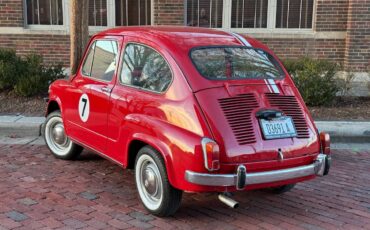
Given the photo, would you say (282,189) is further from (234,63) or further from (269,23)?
(269,23)

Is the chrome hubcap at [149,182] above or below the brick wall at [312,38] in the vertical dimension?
below

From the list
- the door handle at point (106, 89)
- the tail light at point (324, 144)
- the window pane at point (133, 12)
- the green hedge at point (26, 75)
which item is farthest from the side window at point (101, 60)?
the window pane at point (133, 12)

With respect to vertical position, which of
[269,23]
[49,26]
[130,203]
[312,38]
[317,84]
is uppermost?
[269,23]

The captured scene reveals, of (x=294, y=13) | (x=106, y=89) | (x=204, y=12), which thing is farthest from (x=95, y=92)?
(x=294, y=13)

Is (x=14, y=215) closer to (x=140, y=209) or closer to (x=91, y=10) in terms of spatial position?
(x=140, y=209)

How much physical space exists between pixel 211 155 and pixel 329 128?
13.3ft

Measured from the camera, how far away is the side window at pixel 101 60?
502cm

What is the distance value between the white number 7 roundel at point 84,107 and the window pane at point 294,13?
835 cm

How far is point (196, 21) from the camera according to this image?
12.5 meters

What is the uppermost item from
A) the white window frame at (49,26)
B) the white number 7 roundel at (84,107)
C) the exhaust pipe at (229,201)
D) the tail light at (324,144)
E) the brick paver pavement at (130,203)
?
the white window frame at (49,26)

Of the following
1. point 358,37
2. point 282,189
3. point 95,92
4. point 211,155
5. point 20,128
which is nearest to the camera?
point 211,155

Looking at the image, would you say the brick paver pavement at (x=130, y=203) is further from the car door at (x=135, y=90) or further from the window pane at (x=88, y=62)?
the window pane at (x=88, y=62)

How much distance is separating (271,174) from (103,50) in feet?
8.17

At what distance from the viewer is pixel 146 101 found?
14.2 feet
